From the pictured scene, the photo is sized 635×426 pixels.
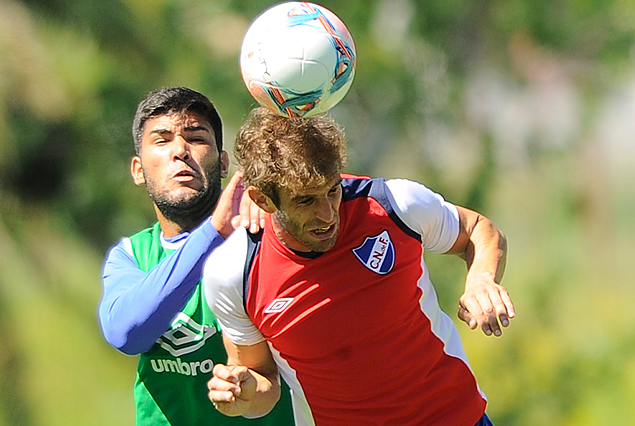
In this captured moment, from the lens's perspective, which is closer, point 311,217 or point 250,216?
point 311,217

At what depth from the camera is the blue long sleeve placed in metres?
3.14

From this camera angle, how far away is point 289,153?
2844 millimetres

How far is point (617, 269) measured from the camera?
9.49 meters

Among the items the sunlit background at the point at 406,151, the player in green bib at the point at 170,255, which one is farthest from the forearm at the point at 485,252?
the sunlit background at the point at 406,151

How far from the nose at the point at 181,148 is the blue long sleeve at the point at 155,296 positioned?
0.41 metres

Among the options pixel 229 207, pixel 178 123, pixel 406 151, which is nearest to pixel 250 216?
pixel 229 207

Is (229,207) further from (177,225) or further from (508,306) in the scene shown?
(508,306)

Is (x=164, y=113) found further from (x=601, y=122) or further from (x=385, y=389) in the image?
(x=601, y=122)

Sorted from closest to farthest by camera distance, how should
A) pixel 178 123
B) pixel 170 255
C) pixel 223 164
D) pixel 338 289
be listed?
pixel 338 289 → pixel 170 255 → pixel 178 123 → pixel 223 164

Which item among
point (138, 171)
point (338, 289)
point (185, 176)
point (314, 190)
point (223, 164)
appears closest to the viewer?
point (314, 190)

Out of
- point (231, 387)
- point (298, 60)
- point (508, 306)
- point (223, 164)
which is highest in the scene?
point (298, 60)

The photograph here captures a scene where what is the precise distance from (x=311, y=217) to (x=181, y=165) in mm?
837

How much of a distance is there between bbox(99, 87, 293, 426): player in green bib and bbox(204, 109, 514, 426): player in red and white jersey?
0.40 m

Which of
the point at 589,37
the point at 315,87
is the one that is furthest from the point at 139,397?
the point at 589,37
